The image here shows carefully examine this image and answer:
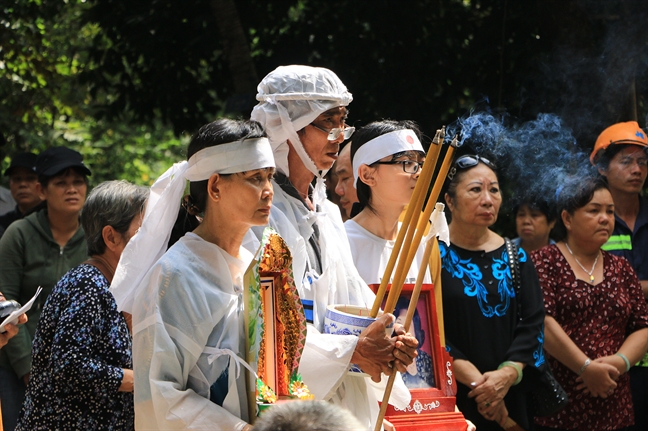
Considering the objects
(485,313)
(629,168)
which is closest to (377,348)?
(485,313)

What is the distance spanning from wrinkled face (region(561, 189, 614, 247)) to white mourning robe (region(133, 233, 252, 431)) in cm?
331

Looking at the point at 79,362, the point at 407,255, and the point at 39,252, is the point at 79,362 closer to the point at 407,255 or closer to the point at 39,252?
the point at 407,255

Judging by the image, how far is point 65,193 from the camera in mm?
5582

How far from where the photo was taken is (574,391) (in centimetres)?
562

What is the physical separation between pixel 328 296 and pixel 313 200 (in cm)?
46

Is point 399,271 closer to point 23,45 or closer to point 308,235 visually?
point 308,235

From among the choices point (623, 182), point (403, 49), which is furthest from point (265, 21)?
point (623, 182)

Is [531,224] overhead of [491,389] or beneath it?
overhead

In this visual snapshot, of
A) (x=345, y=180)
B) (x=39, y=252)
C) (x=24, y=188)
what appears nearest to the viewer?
(x=39, y=252)

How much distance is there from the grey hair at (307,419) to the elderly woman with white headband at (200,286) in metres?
0.91

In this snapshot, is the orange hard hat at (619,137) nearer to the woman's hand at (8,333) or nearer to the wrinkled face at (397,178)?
the wrinkled face at (397,178)

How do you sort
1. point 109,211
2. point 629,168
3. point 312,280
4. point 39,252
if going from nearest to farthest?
point 312,280, point 109,211, point 39,252, point 629,168

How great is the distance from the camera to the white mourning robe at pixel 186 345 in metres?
2.94

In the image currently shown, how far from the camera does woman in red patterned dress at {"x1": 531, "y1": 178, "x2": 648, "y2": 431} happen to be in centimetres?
558
